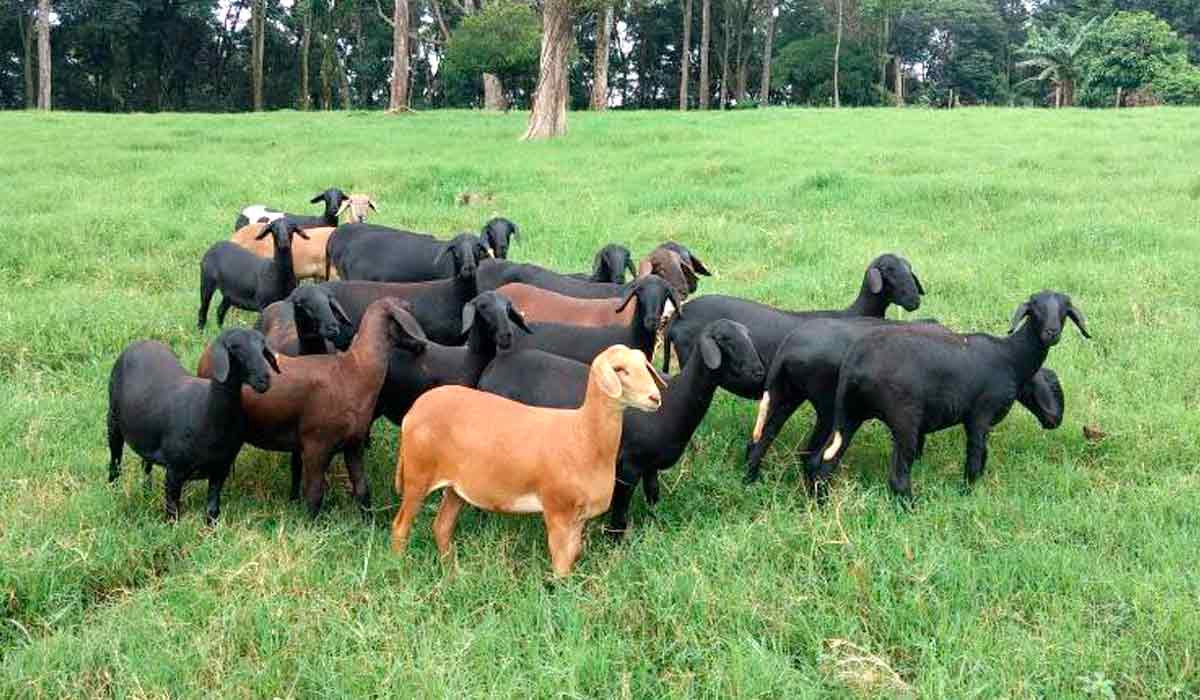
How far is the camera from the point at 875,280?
6.86m

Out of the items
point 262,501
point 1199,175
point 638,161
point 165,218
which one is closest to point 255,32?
point 638,161

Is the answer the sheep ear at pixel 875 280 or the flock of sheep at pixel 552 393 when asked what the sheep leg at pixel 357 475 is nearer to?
the flock of sheep at pixel 552 393

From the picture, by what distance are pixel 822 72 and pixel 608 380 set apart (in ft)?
196

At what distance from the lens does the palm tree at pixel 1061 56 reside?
4540 cm

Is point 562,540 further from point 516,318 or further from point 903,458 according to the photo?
point 903,458

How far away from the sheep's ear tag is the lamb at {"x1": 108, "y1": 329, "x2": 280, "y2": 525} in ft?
5.40

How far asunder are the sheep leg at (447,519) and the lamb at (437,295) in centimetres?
229

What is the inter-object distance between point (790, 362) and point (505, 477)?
2.04 metres

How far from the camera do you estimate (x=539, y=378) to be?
219 inches

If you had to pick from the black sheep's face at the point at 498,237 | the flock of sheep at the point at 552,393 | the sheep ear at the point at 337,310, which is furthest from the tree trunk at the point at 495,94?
the sheep ear at the point at 337,310

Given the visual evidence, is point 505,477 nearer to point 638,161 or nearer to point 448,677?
point 448,677

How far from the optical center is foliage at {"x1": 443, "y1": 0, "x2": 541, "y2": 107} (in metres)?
30.2

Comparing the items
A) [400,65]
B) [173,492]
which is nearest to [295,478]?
[173,492]

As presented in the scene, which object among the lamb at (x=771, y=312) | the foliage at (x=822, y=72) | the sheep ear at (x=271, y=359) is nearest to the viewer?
the sheep ear at (x=271, y=359)
